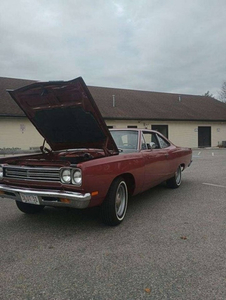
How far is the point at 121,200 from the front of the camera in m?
4.00

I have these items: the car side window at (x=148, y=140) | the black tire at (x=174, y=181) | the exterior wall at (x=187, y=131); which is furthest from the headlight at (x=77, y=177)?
the exterior wall at (x=187, y=131)

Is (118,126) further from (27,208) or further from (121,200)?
(121,200)

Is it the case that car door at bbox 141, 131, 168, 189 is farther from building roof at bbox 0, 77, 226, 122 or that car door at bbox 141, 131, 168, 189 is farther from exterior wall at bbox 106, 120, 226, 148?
exterior wall at bbox 106, 120, 226, 148

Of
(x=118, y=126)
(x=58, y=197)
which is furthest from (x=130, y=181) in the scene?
(x=118, y=126)

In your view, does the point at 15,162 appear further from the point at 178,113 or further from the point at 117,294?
the point at 178,113

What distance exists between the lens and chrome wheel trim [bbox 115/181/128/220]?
390cm

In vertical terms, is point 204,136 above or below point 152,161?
above

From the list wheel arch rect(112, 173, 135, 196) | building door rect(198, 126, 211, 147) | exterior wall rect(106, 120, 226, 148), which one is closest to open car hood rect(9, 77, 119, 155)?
wheel arch rect(112, 173, 135, 196)

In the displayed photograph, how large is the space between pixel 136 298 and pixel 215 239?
1.61m

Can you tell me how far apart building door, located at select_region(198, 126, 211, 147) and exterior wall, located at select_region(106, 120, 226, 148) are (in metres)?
0.34

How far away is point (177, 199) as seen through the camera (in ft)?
17.4

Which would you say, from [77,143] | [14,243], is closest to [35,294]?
[14,243]

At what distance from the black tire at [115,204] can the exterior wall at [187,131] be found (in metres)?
18.4

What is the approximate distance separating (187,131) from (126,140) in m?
21.3
